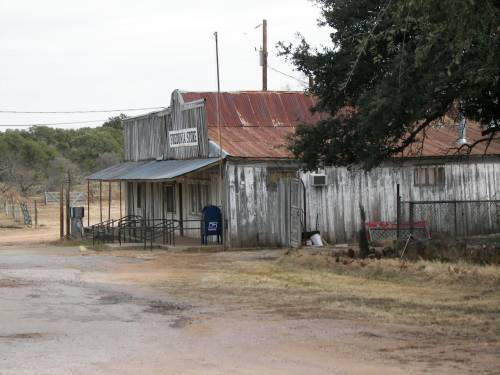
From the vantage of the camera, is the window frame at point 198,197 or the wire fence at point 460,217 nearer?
the wire fence at point 460,217

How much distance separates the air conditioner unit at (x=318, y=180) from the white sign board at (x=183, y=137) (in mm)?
4226

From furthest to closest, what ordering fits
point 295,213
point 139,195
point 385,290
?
point 139,195 < point 295,213 < point 385,290

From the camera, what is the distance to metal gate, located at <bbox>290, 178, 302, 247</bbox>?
23.3m

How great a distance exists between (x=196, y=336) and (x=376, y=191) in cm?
1703

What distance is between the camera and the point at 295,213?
23.8 m

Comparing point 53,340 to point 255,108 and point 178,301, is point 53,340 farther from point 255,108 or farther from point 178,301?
point 255,108

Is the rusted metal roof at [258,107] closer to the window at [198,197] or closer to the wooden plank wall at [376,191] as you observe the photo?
the window at [198,197]

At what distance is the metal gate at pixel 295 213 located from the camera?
Result: 2333cm

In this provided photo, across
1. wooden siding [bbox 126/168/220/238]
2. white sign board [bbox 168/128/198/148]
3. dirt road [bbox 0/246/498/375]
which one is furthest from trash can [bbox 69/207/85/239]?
dirt road [bbox 0/246/498/375]

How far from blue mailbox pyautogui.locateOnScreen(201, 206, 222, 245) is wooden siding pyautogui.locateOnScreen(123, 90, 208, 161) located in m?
2.06

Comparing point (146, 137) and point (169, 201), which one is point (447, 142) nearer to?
point (169, 201)

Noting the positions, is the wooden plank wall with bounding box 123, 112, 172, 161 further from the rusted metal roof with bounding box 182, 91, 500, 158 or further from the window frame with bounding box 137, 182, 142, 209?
the rusted metal roof with bounding box 182, 91, 500, 158

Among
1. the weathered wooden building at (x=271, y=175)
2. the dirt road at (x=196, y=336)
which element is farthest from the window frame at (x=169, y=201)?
the dirt road at (x=196, y=336)

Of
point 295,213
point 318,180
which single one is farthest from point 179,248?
point 318,180
